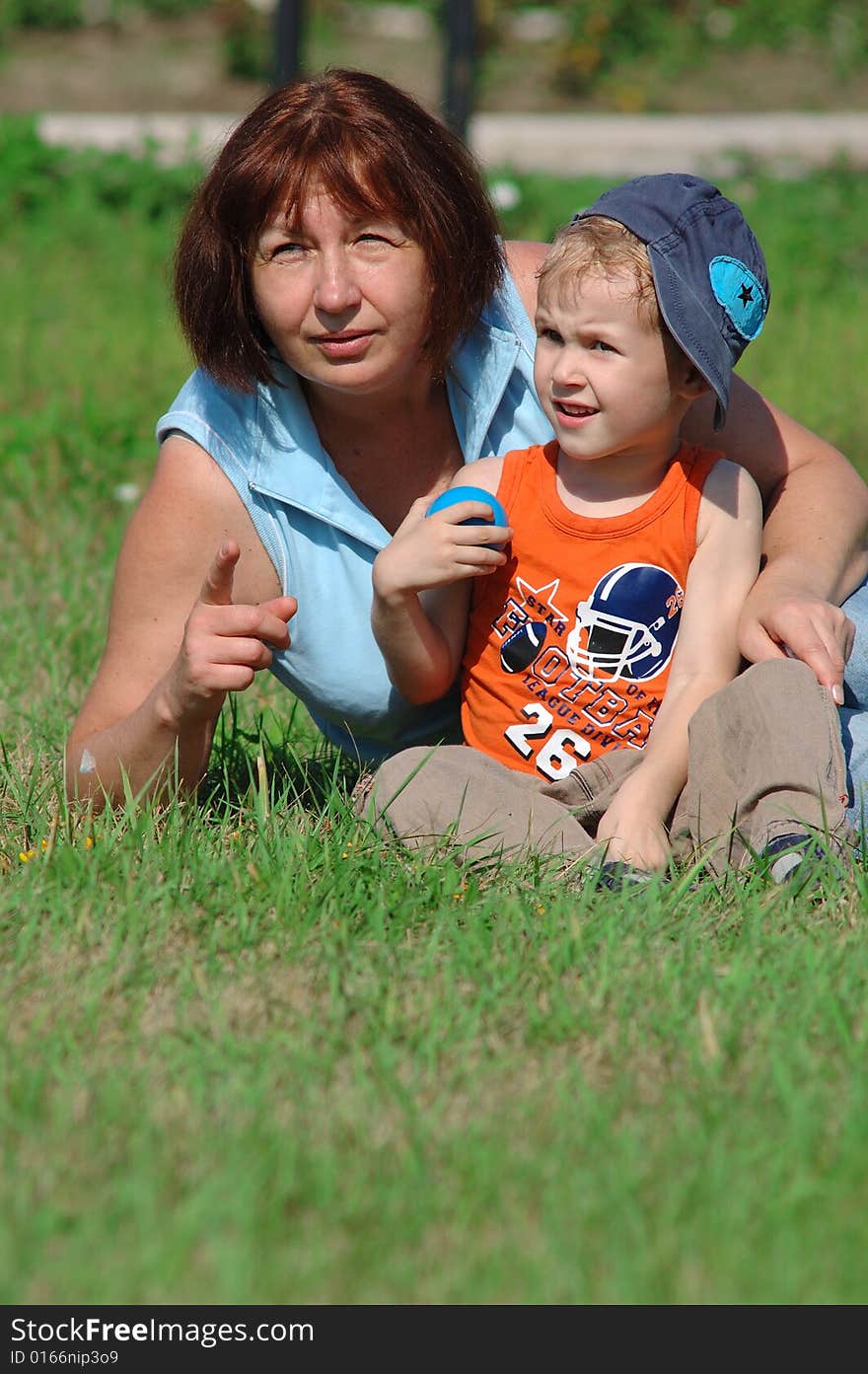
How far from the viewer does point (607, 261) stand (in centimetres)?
263

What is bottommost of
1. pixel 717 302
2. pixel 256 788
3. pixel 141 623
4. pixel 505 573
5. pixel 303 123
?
pixel 256 788

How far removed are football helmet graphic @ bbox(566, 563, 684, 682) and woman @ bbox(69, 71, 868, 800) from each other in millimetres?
144

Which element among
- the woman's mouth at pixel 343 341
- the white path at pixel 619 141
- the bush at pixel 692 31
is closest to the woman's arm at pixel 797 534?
the woman's mouth at pixel 343 341

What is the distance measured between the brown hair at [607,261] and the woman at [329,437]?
0.71ft

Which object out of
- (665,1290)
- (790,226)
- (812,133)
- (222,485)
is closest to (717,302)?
(222,485)

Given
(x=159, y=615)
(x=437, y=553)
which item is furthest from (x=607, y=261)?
(x=159, y=615)

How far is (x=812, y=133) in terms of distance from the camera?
959 cm

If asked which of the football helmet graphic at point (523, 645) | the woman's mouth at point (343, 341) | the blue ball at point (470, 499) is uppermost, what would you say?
the woman's mouth at point (343, 341)

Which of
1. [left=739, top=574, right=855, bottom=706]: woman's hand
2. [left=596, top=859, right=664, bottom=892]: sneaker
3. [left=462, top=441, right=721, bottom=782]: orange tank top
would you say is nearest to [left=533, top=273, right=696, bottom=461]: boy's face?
[left=462, top=441, right=721, bottom=782]: orange tank top

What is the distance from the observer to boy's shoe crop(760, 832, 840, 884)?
2.53m

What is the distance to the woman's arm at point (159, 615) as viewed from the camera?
280 centimetres

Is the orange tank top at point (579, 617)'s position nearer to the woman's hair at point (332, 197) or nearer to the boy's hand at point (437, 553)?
the boy's hand at point (437, 553)

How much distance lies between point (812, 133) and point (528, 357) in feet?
24.3
